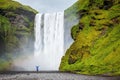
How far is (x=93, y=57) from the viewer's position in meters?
103

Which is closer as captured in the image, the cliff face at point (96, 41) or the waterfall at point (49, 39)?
the cliff face at point (96, 41)

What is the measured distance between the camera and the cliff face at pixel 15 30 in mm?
161875

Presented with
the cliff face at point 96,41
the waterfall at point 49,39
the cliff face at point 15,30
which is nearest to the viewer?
the cliff face at point 96,41

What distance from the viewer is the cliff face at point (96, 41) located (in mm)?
93312

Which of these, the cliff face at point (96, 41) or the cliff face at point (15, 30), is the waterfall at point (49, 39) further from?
the cliff face at point (96, 41)

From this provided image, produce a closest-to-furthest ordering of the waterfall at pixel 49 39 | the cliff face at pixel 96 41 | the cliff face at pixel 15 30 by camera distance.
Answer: the cliff face at pixel 96 41 → the waterfall at pixel 49 39 → the cliff face at pixel 15 30

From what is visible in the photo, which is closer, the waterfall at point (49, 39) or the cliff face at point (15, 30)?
the waterfall at point (49, 39)

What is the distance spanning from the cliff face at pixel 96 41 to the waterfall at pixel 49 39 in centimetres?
3047

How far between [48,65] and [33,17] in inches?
1324

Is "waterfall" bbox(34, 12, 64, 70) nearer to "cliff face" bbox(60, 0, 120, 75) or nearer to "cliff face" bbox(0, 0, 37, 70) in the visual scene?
"cliff face" bbox(0, 0, 37, 70)

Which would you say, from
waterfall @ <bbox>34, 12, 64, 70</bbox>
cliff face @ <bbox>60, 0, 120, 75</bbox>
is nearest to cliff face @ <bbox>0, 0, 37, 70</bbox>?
waterfall @ <bbox>34, 12, 64, 70</bbox>

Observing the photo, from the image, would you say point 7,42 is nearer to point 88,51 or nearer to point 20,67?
point 20,67

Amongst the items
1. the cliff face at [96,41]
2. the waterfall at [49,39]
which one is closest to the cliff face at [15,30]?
the waterfall at [49,39]

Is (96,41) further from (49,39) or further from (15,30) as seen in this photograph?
(15,30)
